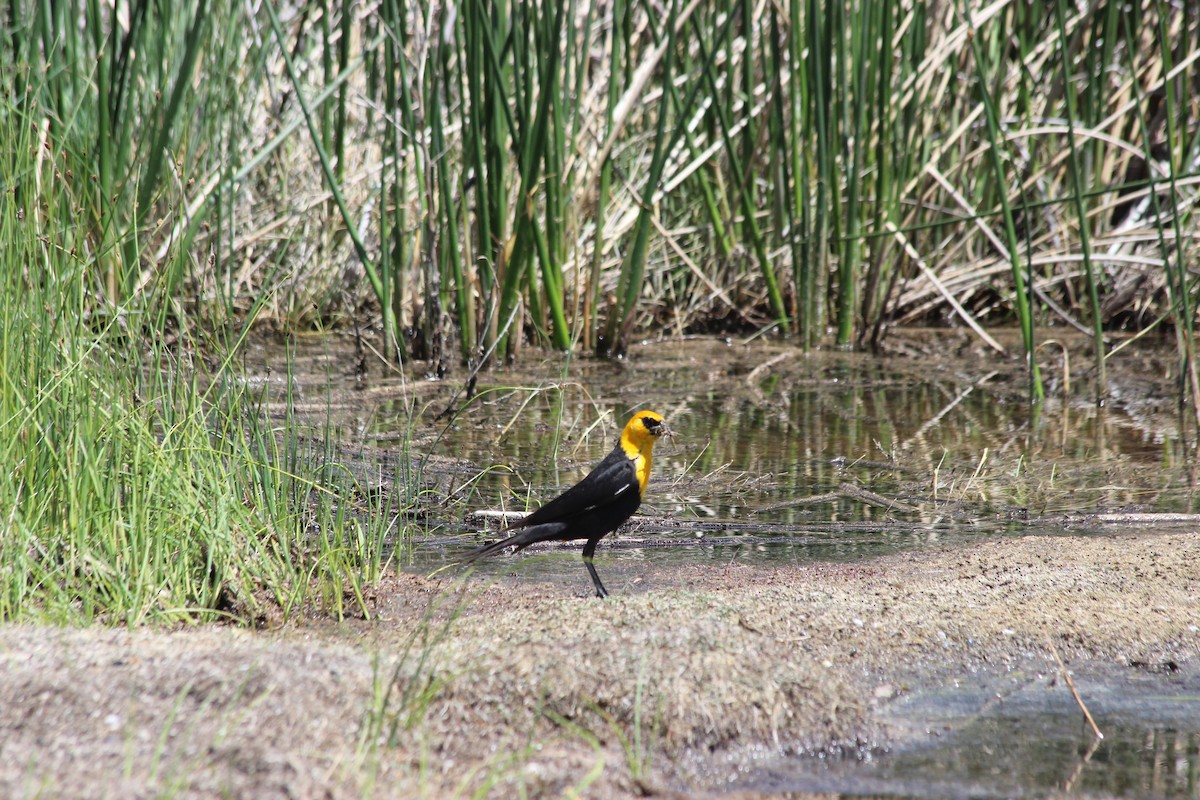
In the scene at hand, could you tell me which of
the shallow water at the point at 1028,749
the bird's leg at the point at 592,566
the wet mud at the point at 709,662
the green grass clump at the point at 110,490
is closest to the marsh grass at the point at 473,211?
the green grass clump at the point at 110,490

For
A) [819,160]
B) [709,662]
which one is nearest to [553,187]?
[819,160]

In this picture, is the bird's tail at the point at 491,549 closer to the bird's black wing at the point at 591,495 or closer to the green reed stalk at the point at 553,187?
the bird's black wing at the point at 591,495

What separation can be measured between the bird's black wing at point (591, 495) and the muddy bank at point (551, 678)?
0.19 metres

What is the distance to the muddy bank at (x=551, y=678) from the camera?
1772 millimetres

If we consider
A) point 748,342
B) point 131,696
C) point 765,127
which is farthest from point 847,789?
point 765,127

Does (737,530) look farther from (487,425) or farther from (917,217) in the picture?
(917,217)

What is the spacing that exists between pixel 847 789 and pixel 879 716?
30 cm

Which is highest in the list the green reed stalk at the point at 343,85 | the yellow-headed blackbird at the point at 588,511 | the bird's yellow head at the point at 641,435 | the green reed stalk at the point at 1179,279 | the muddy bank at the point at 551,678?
the green reed stalk at the point at 343,85

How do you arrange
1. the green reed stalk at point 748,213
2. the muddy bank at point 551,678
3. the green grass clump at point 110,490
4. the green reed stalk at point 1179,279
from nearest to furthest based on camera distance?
the muddy bank at point 551,678 < the green grass clump at point 110,490 < the green reed stalk at point 1179,279 < the green reed stalk at point 748,213

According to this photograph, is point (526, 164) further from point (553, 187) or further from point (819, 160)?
point (819, 160)

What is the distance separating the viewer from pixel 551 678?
6.92ft

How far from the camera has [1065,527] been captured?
137 inches

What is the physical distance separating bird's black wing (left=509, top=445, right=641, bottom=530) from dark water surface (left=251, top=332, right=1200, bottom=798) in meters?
0.11

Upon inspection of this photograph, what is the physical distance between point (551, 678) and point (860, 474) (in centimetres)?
227
